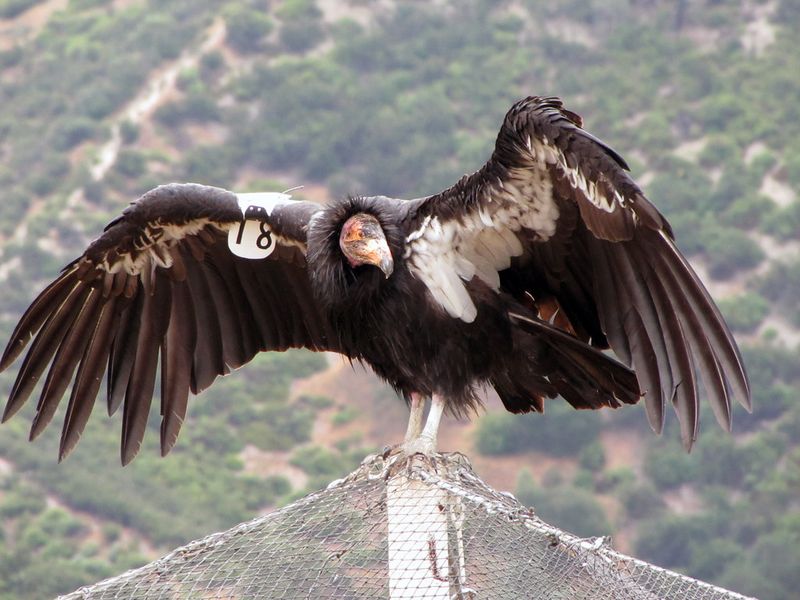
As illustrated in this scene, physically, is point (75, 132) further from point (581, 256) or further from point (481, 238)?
point (581, 256)

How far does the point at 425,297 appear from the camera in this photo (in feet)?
24.1

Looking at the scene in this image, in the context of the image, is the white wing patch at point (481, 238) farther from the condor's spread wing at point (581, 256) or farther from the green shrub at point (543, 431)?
the green shrub at point (543, 431)

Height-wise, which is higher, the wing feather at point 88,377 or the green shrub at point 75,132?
the green shrub at point 75,132

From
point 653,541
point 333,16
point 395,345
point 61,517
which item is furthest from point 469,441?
point 395,345

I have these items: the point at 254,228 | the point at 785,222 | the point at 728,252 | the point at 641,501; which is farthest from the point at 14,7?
the point at 254,228

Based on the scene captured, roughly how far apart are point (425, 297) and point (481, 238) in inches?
16.7

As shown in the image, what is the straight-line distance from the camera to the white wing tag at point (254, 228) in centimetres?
834

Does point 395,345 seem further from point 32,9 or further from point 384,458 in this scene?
point 32,9

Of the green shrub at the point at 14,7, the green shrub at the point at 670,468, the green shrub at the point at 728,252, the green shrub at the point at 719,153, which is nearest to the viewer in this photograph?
the green shrub at the point at 670,468

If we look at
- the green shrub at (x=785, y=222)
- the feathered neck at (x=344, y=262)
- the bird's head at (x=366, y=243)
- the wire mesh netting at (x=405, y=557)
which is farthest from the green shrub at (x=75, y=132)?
the wire mesh netting at (x=405, y=557)

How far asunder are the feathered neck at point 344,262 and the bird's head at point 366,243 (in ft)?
0.21

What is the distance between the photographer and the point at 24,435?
96.8 ft

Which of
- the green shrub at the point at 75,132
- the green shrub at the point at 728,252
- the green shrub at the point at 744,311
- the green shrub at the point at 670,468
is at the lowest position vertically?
the green shrub at the point at 670,468

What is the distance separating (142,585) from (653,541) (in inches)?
1087
